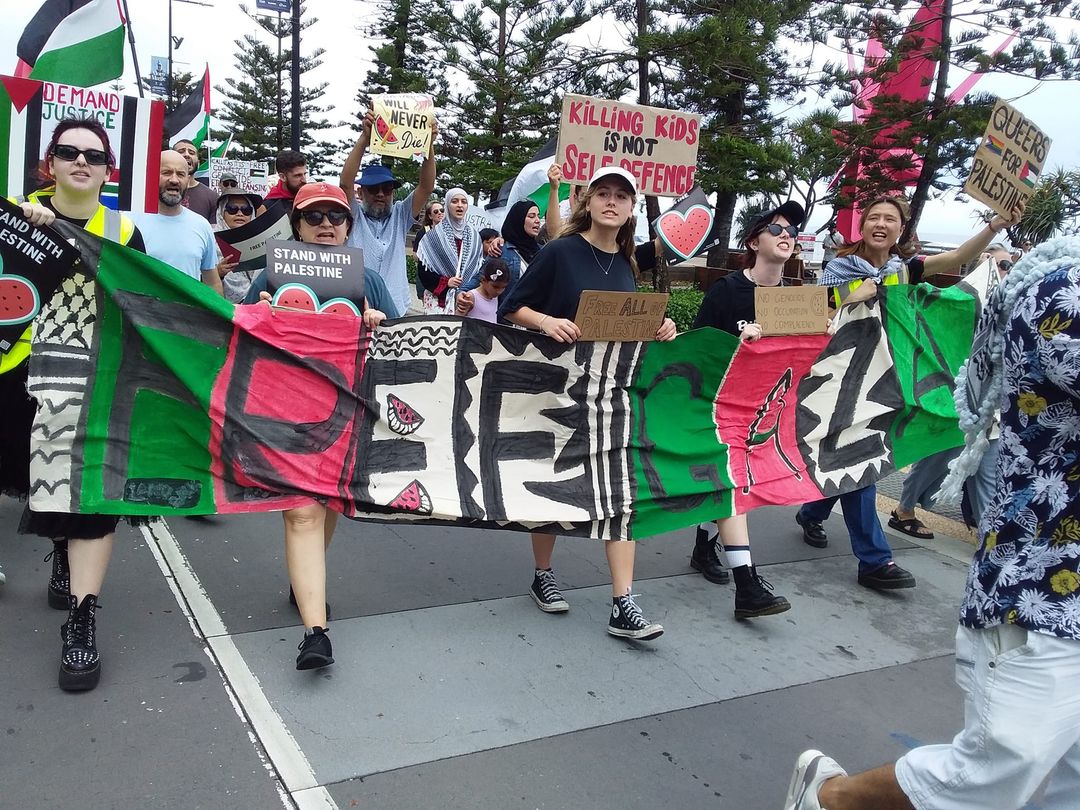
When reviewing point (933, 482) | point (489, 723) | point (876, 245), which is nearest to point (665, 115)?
point (876, 245)

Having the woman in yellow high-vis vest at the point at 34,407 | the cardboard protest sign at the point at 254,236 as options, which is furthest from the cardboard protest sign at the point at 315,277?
the cardboard protest sign at the point at 254,236

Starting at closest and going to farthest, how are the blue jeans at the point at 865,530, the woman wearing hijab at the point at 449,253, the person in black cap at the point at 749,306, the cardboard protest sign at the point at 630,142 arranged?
the person in black cap at the point at 749,306, the blue jeans at the point at 865,530, the cardboard protest sign at the point at 630,142, the woman wearing hijab at the point at 449,253

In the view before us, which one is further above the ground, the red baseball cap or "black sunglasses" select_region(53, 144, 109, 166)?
"black sunglasses" select_region(53, 144, 109, 166)

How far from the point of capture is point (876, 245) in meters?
4.86

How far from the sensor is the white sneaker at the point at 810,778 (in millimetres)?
2436

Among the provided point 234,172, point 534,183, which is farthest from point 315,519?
point 234,172

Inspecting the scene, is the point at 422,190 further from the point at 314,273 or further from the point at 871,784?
the point at 871,784

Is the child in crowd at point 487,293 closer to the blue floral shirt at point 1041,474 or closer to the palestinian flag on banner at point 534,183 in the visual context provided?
the palestinian flag on banner at point 534,183

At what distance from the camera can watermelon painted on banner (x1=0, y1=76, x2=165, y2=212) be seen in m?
3.94

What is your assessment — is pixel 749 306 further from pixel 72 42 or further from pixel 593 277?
pixel 72 42

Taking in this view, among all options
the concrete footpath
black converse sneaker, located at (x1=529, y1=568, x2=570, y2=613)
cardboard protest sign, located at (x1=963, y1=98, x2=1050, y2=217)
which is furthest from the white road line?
cardboard protest sign, located at (x1=963, y1=98, x2=1050, y2=217)

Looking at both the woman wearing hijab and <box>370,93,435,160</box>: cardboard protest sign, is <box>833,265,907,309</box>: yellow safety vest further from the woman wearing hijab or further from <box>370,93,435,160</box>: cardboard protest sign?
the woman wearing hijab

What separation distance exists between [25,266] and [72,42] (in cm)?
284

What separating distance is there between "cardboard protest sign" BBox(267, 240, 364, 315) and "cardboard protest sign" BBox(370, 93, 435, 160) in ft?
7.26
